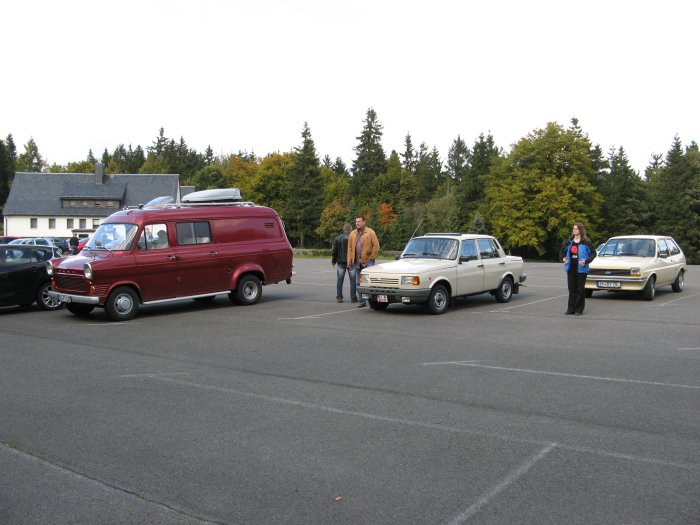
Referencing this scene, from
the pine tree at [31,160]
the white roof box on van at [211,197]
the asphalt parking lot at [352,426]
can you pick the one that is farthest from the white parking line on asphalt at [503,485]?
the pine tree at [31,160]

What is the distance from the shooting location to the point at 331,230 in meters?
80.8

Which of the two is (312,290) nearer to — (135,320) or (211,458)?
(135,320)

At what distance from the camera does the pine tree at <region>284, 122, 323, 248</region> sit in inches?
3238

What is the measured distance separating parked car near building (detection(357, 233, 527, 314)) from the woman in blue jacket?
209cm

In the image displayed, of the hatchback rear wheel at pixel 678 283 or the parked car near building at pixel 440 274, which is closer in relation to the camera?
the parked car near building at pixel 440 274

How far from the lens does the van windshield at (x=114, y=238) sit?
46.8 ft

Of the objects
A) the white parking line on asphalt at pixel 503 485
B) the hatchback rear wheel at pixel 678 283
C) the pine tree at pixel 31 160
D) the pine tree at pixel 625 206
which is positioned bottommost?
the white parking line on asphalt at pixel 503 485

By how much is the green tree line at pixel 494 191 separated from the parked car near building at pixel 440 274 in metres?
31.9

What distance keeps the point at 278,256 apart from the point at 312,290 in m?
4.24

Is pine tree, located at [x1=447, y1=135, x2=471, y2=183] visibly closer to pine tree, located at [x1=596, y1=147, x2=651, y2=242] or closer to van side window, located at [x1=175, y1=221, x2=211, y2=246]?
pine tree, located at [x1=596, y1=147, x2=651, y2=242]

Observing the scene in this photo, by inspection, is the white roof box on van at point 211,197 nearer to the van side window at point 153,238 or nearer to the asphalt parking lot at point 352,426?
the van side window at point 153,238

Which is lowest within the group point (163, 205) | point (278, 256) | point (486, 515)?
point (486, 515)

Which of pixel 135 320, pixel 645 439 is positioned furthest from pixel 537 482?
pixel 135 320

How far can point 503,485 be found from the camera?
4605 mm
